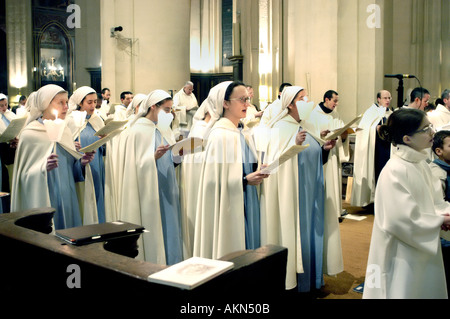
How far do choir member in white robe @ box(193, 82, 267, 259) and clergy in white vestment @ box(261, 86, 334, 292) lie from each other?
0.27 metres

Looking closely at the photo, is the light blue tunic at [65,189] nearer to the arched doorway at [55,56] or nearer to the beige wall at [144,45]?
the beige wall at [144,45]

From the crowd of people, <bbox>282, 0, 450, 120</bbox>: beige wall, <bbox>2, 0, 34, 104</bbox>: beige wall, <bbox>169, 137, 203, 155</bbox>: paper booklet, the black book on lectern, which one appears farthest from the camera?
<bbox>2, 0, 34, 104</bbox>: beige wall

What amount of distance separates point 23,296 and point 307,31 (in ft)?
31.6

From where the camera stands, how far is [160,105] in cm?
524

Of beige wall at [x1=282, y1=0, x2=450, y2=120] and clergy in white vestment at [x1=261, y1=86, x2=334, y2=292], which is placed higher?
beige wall at [x1=282, y1=0, x2=450, y2=120]

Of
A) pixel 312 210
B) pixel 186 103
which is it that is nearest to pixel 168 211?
pixel 312 210

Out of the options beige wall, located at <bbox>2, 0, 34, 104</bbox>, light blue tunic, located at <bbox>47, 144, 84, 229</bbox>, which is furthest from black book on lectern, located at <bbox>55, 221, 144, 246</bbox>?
beige wall, located at <bbox>2, 0, 34, 104</bbox>

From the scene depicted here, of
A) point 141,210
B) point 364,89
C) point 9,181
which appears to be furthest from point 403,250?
point 364,89

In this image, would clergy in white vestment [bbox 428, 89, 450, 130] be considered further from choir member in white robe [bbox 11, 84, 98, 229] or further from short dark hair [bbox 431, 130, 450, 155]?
choir member in white robe [bbox 11, 84, 98, 229]

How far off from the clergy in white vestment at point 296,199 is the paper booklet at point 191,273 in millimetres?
2284

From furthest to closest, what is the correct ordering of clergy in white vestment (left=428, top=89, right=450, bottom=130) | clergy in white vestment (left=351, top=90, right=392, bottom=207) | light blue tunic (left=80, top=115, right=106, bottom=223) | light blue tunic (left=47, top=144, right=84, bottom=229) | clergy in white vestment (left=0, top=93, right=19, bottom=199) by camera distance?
clergy in white vestment (left=351, top=90, right=392, bottom=207) < clergy in white vestment (left=428, top=89, right=450, bottom=130) < clergy in white vestment (left=0, top=93, right=19, bottom=199) < light blue tunic (left=80, top=115, right=106, bottom=223) < light blue tunic (left=47, top=144, right=84, bottom=229)

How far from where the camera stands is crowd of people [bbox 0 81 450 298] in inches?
124

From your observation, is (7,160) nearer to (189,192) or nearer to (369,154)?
(189,192)

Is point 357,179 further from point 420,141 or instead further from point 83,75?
point 83,75
